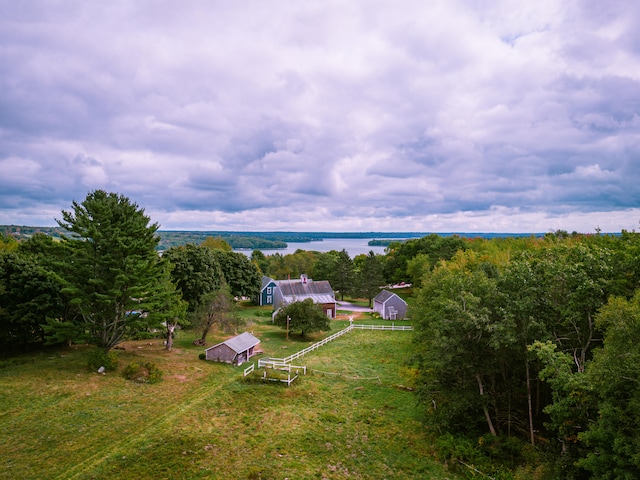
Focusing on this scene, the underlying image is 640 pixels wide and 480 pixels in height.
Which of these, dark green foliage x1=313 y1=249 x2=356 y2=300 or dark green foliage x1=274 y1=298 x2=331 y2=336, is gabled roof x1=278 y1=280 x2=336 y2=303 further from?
dark green foliage x1=274 y1=298 x2=331 y2=336

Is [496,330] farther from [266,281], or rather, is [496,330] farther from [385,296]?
[266,281]

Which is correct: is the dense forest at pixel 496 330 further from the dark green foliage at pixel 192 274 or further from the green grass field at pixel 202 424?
the dark green foliage at pixel 192 274

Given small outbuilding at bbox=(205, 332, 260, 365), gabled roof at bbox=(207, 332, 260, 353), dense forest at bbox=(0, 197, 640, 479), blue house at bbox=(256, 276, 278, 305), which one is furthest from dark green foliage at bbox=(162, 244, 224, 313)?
blue house at bbox=(256, 276, 278, 305)

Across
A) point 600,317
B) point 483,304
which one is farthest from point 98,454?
point 600,317

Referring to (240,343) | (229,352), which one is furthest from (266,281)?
(229,352)

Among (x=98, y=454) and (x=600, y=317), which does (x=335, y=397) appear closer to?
(x=98, y=454)

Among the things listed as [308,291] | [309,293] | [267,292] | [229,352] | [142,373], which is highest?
[308,291]
